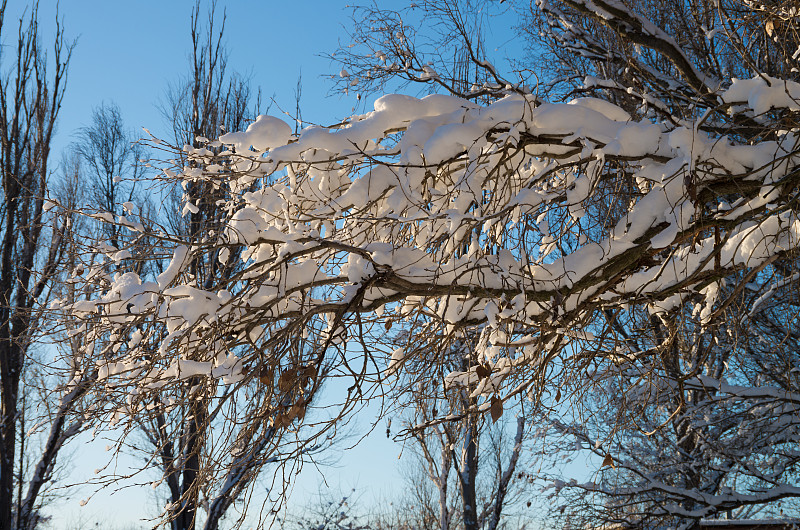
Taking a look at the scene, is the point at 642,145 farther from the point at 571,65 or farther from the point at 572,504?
the point at 572,504

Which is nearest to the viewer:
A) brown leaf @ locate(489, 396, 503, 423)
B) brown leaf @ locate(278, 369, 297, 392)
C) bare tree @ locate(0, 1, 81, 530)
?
brown leaf @ locate(278, 369, 297, 392)

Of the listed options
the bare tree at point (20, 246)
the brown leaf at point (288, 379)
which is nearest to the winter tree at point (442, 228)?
the brown leaf at point (288, 379)

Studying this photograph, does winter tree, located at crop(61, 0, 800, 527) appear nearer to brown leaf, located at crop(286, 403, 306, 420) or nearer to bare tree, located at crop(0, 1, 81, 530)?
brown leaf, located at crop(286, 403, 306, 420)

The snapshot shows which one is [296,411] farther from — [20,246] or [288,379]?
[20,246]

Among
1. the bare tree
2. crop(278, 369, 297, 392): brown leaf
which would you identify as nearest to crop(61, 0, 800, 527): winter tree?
crop(278, 369, 297, 392): brown leaf

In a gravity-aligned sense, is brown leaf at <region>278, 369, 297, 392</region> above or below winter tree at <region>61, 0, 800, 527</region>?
below

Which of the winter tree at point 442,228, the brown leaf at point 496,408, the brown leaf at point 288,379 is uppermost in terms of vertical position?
the winter tree at point 442,228

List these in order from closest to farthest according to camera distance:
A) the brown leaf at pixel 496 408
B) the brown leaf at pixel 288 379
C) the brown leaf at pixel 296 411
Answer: the brown leaf at pixel 296 411 < the brown leaf at pixel 288 379 < the brown leaf at pixel 496 408

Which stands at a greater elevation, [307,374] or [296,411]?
[307,374]

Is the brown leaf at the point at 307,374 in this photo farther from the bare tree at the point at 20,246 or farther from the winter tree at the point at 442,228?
the bare tree at the point at 20,246

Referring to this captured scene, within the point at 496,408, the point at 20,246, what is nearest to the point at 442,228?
the point at 496,408

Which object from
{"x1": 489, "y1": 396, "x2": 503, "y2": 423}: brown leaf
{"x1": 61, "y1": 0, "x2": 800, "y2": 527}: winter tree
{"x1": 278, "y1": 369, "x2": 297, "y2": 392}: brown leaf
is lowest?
{"x1": 489, "y1": 396, "x2": 503, "y2": 423}: brown leaf

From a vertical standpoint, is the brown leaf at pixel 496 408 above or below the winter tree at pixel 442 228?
below

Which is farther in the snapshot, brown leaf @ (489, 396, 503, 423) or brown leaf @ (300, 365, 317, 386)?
brown leaf @ (489, 396, 503, 423)
